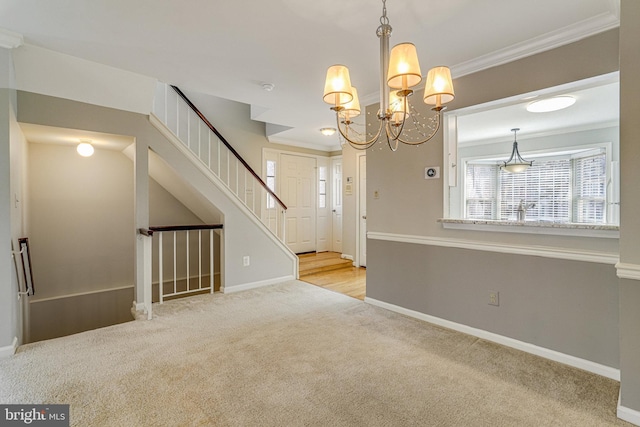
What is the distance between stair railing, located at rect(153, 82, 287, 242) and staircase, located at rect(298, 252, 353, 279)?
2.03ft

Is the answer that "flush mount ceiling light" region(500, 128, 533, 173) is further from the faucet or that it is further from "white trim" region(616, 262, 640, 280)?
"white trim" region(616, 262, 640, 280)

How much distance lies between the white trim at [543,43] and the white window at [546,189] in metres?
2.71

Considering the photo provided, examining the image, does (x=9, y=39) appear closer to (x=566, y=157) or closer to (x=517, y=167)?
(x=517, y=167)

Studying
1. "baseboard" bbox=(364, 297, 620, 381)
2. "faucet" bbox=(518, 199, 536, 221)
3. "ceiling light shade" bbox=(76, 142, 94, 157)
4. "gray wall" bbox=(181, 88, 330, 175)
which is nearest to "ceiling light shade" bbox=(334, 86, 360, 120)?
"baseboard" bbox=(364, 297, 620, 381)

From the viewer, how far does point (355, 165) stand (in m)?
5.52

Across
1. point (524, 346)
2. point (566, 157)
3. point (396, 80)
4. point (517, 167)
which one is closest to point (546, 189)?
point (566, 157)

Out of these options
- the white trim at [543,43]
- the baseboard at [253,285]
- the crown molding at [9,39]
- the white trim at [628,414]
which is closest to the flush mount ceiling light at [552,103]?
the white trim at [543,43]

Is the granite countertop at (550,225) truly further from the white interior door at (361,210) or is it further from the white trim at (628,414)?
the white interior door at (361,210)

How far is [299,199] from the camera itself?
6219 mm

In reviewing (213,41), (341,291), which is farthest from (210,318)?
(213,41)

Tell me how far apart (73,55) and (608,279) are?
444 cm

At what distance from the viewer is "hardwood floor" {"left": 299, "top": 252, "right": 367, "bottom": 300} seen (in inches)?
165

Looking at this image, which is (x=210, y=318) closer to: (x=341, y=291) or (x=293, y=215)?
(x=341, y=291)

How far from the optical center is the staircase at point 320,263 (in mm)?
4996
